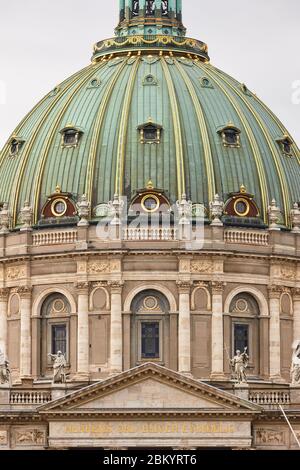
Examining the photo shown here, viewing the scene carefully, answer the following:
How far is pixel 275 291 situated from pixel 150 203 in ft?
25.1

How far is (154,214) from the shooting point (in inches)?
5472

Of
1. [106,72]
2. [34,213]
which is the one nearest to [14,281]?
[34,213]

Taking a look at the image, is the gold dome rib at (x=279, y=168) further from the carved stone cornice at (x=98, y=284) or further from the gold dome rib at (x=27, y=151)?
the carved stone cornice at (x=98, y=284)

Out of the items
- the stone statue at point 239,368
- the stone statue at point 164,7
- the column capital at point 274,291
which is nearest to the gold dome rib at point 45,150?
the stone statue at point 164,7

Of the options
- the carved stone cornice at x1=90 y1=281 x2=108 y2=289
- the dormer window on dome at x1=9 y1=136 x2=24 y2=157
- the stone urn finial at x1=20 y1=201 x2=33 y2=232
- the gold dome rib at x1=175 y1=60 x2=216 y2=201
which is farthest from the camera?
the dormer window on dome at x1=9 y1=136 x2=24 y2=157

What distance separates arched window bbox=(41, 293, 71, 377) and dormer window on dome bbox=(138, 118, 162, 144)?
903 centimetres

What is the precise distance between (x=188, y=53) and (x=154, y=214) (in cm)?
1114

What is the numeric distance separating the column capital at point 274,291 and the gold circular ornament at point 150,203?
6965 millimetres

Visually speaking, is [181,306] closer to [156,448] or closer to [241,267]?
[241,267]

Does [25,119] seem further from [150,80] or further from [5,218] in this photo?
[150,80]

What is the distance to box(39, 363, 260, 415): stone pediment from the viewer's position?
12800 centimetres

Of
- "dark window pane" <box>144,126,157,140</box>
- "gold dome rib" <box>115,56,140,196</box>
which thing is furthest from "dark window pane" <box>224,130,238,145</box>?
"gold dome rib" <box>115,56,140,196</box>

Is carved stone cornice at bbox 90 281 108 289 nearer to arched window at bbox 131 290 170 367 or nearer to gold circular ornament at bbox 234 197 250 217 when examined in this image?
arched window at bbox 131 290 170 367

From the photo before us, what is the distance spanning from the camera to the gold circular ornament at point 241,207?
5522 inches
